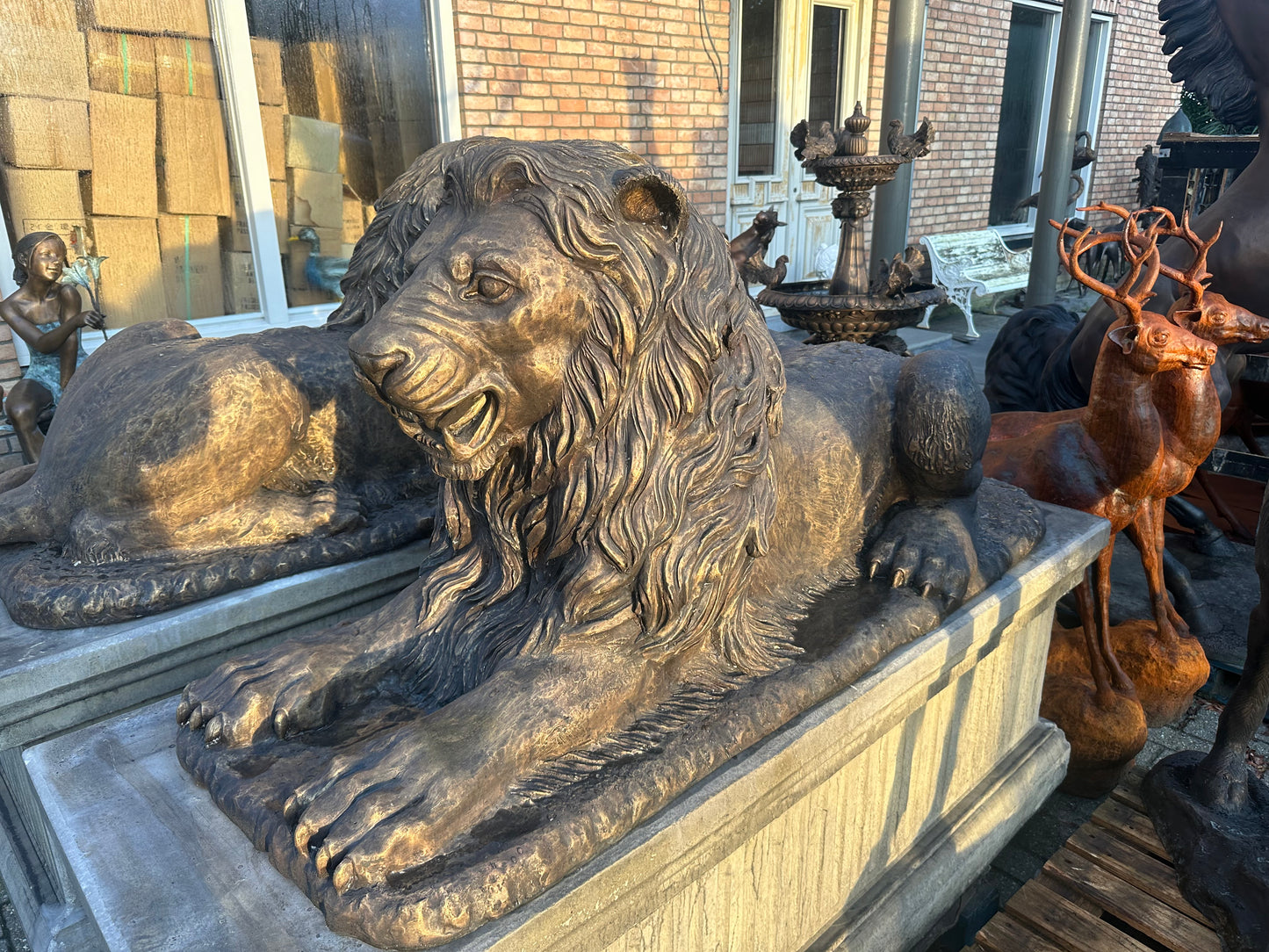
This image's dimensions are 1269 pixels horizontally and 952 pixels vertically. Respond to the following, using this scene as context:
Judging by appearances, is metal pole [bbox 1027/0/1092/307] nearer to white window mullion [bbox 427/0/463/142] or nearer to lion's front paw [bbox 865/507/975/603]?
white window mullion [bbox 427/0/463/142]

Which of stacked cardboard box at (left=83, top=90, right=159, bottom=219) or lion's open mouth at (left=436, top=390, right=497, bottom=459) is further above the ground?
stacked cardboard box at (left=83, top=90, right=159, bottom=219)

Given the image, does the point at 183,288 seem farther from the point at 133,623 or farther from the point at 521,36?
the point at 133,623

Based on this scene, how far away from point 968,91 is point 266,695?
10.0 m

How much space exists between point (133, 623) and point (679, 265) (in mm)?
1378

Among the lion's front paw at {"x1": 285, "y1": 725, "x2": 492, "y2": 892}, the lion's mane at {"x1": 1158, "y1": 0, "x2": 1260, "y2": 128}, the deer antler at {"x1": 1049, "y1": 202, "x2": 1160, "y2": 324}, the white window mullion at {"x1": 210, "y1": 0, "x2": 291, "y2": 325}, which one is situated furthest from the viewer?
the white window mullion at {"x1": 210, "y1": 0, "x2": 291, "y2": 325}

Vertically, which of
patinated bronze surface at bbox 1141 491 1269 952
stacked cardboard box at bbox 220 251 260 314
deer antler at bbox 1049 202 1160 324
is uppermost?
deer antler at bbox 1049 202 1160 324

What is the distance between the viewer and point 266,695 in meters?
1.46

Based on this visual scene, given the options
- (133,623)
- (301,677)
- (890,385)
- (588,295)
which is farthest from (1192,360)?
(133,623)

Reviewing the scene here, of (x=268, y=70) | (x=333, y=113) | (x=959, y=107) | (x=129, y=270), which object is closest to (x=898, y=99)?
(x=333, y=113)

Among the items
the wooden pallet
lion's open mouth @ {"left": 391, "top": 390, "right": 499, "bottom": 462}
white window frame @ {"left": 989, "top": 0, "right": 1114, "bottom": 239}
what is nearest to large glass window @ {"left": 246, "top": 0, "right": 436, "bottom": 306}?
lion's open mouth @ {"left": 391, "top": 390, "right": 499, "bottom": 462}

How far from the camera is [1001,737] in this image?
7.77 ft

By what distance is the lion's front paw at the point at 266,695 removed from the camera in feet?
4.70

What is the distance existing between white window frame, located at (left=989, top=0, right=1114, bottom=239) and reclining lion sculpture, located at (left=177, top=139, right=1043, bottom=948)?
1013cm

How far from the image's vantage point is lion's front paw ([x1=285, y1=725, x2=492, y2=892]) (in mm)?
1132
